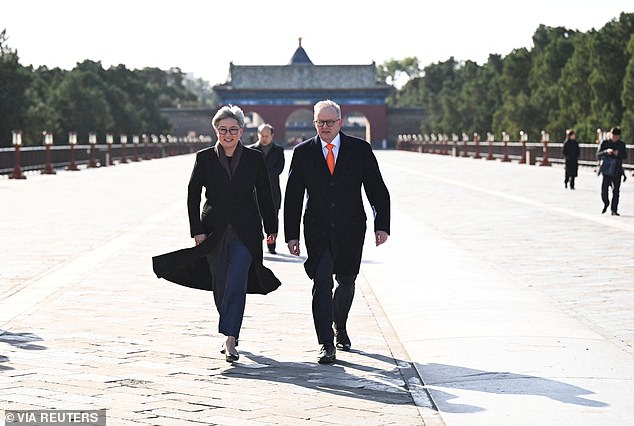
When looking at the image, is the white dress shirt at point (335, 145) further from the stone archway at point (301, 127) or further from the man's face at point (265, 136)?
the stone archway at point (301, 127)

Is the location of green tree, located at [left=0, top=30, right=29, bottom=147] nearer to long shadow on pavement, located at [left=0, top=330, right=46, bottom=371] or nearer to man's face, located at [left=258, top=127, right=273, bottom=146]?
man's face, located at [left=258, top=127, right=273, bottom=146]

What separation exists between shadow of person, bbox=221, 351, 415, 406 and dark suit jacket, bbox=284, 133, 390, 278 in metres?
0.71

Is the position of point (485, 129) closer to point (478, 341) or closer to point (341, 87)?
point (341, 87)

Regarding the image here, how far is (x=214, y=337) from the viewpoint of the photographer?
28.0 feet

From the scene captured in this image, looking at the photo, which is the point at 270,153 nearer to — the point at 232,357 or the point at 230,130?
the point at 230,130

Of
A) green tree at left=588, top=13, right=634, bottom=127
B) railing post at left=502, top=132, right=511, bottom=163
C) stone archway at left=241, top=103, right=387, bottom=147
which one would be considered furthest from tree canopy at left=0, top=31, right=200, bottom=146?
stone archway at left=241, top=103, right=387, bottom=147

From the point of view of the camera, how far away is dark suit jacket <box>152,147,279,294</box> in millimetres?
7867

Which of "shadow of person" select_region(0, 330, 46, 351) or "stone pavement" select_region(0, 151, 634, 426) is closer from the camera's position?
"stone pavement" select_region(0, 151, 634, 426)

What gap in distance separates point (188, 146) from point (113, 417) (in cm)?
10378

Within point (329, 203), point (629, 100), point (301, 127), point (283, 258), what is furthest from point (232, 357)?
point (301, 127)

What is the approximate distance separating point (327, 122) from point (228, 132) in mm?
605

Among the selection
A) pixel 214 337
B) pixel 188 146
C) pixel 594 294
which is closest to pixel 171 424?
pixel 214 337

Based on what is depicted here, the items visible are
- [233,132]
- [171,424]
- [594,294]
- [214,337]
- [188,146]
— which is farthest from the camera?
[188,146]

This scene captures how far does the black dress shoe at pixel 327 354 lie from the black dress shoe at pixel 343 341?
0.41m
